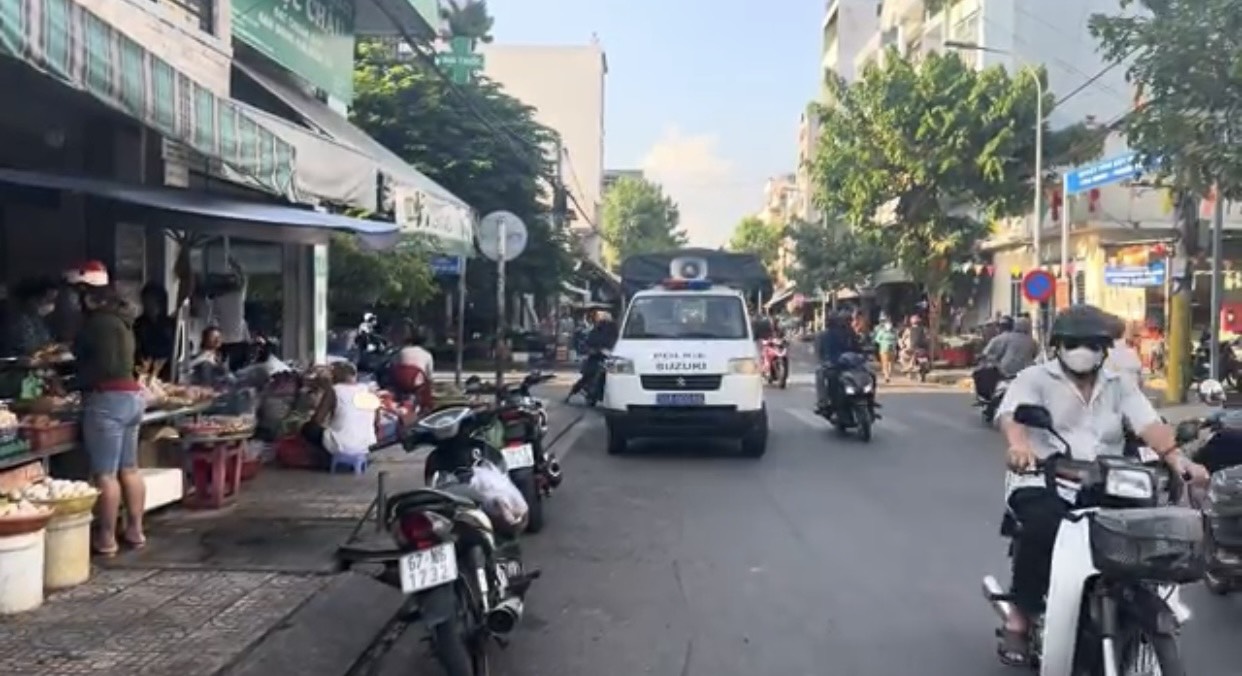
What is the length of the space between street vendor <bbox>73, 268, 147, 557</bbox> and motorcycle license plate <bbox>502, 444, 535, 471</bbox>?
2.43 metres

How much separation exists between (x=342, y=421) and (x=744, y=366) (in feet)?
14.6

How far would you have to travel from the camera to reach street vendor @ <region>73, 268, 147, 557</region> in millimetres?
7465

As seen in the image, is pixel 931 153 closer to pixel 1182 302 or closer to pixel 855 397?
pixel 1182 302

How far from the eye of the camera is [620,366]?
44.7 feet

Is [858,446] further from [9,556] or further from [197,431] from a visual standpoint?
[9,556]

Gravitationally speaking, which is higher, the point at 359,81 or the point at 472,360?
the point at 359,81

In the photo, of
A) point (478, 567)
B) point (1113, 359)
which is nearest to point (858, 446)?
point (1113, 359)

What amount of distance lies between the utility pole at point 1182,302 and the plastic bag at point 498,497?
1616cm

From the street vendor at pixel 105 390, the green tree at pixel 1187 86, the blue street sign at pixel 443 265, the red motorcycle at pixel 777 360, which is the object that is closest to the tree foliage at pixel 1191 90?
the green tree at pixel 1187 86

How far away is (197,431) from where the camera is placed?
9344 mm

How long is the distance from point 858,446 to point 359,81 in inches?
741

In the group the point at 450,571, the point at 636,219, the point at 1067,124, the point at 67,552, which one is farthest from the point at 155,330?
the point at 636,219

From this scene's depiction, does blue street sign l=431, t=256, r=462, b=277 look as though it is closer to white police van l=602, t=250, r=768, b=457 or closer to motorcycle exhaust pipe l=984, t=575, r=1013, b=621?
white police van l=602, t=250, r=768, b=457

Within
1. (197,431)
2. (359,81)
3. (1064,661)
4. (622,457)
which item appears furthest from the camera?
(359,81)
